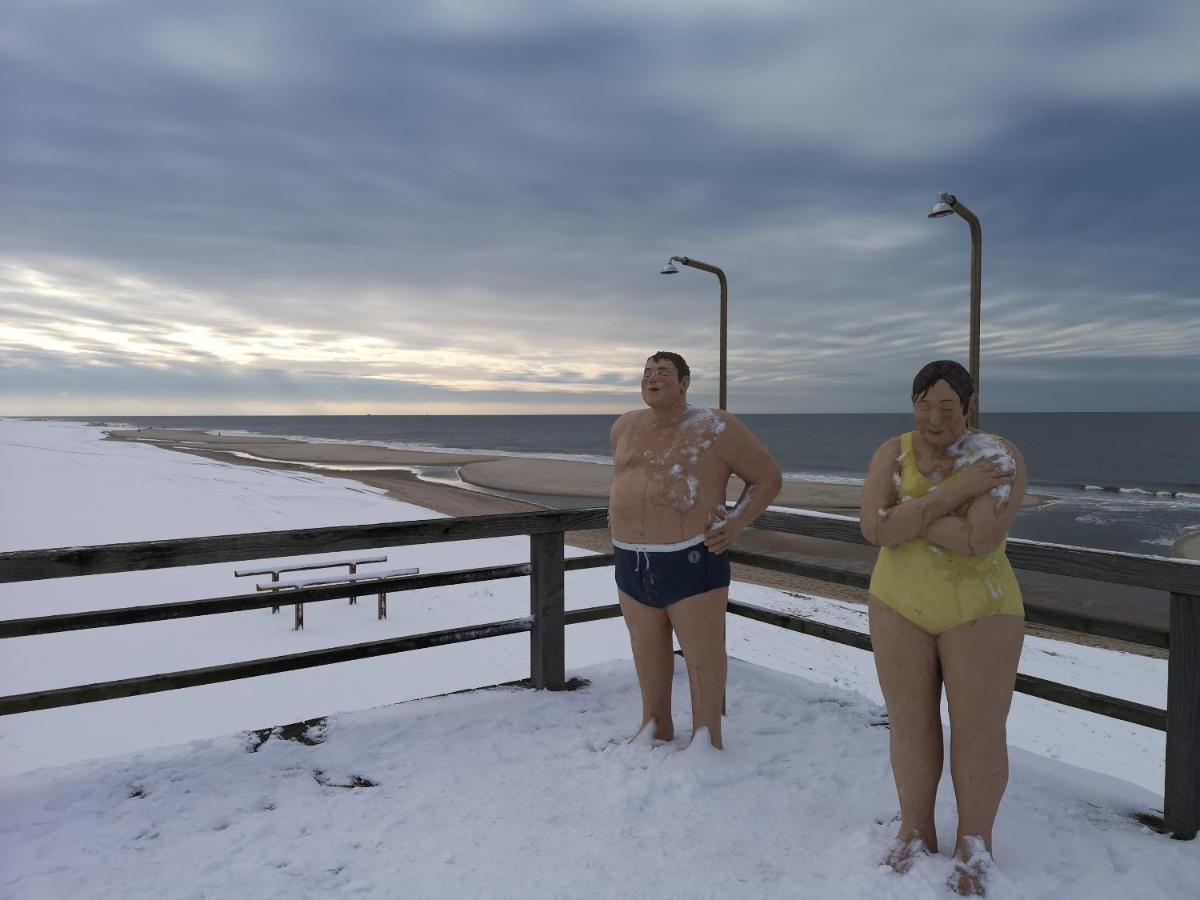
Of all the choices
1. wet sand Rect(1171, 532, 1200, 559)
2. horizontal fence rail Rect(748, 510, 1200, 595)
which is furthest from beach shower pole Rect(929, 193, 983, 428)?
wet sand Rect(1171, 532, 1200, 559)

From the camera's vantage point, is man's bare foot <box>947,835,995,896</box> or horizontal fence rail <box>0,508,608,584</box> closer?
man's bare foot <box>947,835,995,896</box>

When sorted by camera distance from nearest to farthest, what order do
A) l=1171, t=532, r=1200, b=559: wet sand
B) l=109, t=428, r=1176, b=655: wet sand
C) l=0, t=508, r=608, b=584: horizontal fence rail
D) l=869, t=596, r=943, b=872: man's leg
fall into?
l=869, t=596, r=943, b=872: man's leg < l=0, t=508, r=608, b=584: horizontal fence rail < l=109, t=428, r=1176, b=655: wet sand < l=1171, t=532, r=1200, b=559: wet sand

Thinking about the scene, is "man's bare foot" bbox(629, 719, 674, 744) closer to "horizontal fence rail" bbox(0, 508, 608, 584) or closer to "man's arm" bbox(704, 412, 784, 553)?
"man's arm" bbox(704, 412, 784, 553)

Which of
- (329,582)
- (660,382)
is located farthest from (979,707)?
(329,582)

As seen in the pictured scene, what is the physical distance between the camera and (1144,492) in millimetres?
35844

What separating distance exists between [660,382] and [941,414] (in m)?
1.24

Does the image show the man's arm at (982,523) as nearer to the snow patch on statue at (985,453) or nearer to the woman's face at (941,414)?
the snow patch on statue at (985,453)

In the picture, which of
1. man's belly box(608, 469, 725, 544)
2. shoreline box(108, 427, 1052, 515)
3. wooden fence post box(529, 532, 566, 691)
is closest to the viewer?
man's belly box(608, 469, 725, 544)

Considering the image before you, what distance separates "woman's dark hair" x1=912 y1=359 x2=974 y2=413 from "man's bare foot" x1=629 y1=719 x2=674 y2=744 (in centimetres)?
191

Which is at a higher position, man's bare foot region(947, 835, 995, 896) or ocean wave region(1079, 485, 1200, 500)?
man's bare foot region(947, 835, 995, 896)

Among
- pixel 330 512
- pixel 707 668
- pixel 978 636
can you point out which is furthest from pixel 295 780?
pixel 330 512

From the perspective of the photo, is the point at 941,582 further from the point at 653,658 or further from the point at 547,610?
the point at 547,610

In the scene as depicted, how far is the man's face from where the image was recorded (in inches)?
130

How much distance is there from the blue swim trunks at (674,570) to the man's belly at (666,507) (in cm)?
4
